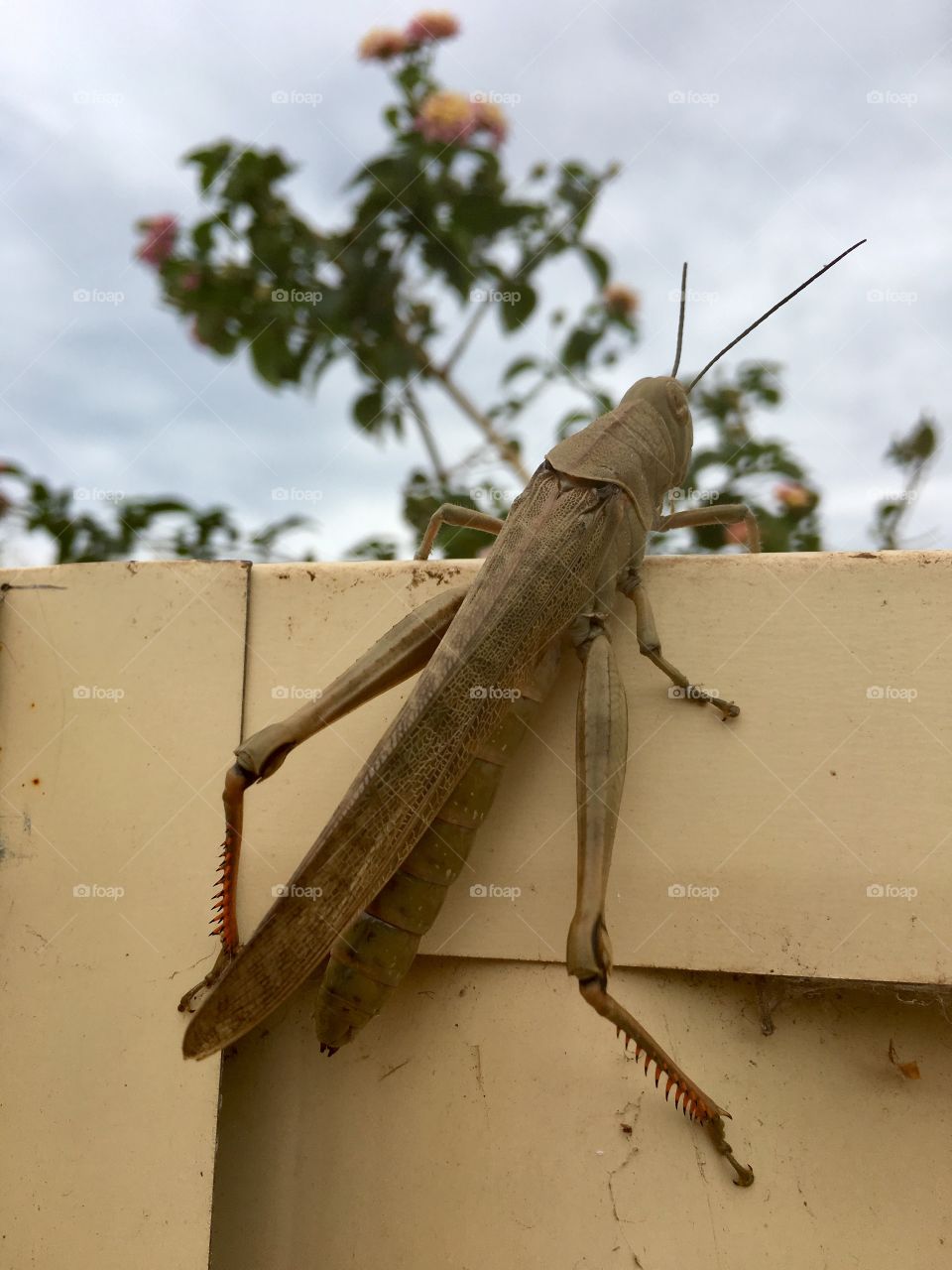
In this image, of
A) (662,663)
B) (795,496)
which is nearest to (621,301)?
(795,496)

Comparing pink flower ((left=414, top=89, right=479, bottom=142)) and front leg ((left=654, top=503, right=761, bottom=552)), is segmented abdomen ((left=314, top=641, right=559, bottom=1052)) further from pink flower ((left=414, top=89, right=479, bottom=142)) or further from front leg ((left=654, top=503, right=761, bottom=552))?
pink flower ((left=414, top=89, right=479, bottom=142))

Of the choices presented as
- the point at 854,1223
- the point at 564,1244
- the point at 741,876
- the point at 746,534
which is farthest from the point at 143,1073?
the point at 746,534

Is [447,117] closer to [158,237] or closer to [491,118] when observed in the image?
[491,118]

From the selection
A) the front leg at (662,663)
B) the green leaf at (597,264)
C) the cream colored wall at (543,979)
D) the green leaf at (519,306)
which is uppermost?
the green leaf at (597,264)

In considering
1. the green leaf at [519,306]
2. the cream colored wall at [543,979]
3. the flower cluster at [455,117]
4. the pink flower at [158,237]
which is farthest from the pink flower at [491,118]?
the cream colored wall at [543,979]

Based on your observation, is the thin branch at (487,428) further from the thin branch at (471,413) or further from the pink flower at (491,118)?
the pink flower at (491,118)

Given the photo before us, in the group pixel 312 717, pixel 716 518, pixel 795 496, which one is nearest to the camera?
pixel 312 717
